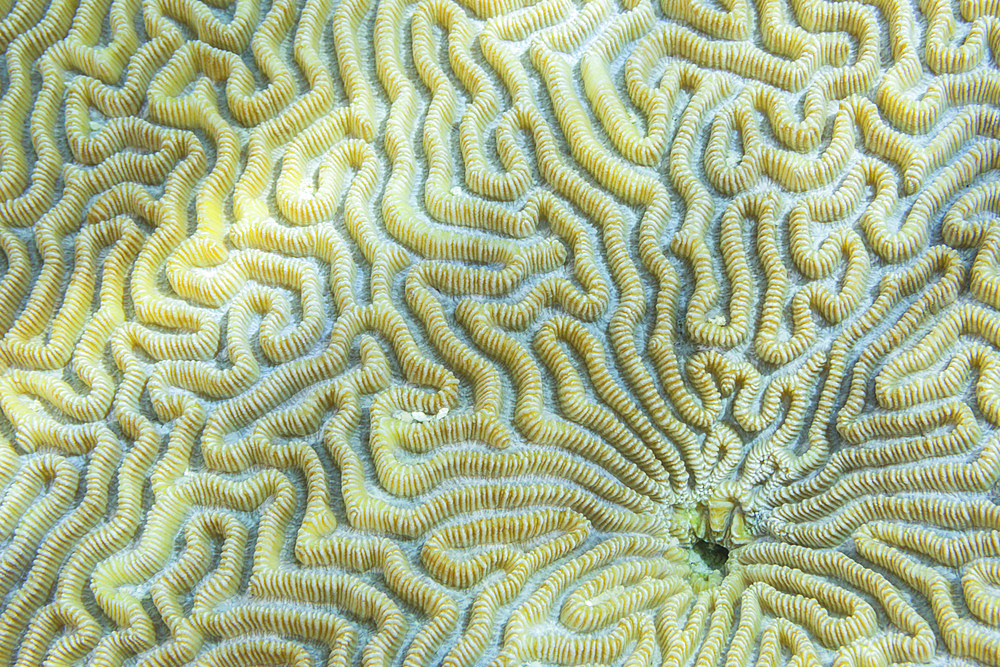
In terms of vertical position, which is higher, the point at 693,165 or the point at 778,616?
the point at 693,165

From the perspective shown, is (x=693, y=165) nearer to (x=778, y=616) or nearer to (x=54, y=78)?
(x=778, y=616)

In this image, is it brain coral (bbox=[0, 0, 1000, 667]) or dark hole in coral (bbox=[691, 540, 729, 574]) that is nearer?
brain coral (bbox=[0, 0, 1000, 667])

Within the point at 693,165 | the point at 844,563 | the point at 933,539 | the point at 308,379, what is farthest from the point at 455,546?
the point at 693,165

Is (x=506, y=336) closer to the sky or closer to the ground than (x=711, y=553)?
closer to the sky
